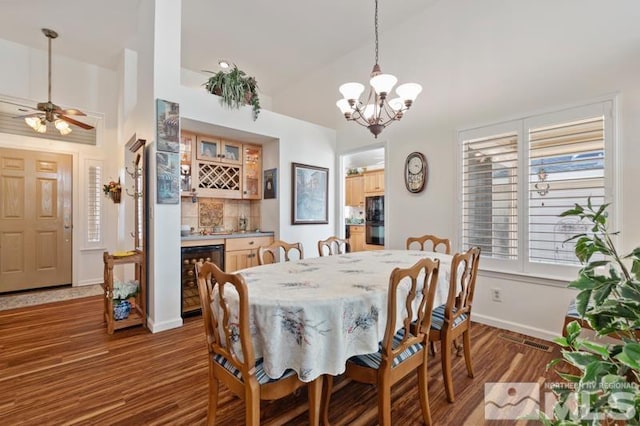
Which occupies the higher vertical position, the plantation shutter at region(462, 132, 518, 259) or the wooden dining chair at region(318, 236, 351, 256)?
the plantation shutter at region(462, 132, 518, 259)

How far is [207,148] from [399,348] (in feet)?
11.4

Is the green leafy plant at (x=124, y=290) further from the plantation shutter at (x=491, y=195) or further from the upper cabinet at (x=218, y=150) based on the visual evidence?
the plantation shutter at (x=491, y=195)

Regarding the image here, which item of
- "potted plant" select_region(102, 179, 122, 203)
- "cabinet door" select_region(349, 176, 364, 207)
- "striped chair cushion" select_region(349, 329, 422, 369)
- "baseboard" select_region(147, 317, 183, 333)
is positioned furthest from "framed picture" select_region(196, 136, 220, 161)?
"cabinet door" select_region(349, 176, 364, 207)

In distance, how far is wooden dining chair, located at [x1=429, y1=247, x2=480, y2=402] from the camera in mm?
1834

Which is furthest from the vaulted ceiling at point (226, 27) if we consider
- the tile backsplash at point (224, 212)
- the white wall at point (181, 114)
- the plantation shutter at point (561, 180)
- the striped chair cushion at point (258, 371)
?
the striped chair cushion at point (258, 371)

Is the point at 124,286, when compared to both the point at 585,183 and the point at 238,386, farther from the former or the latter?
the point at 585,183

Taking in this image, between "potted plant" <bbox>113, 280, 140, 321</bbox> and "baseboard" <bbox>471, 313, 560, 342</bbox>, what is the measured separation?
3772 millimetres

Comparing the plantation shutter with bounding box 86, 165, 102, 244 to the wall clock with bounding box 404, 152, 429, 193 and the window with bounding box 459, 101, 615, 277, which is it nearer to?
the wall clock with bounding box 404, 152, 429, 193

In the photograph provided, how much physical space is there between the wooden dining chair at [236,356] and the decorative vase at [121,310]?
6.92 feet

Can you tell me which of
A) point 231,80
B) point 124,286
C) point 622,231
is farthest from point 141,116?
point 622,231

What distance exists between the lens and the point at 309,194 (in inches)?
176

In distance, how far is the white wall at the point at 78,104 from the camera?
13.4ft

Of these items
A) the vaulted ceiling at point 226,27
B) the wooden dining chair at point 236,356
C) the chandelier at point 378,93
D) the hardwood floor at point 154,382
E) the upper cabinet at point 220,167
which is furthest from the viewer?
the upper cabinet at point 220,167

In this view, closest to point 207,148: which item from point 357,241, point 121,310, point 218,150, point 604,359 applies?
point 218,150
